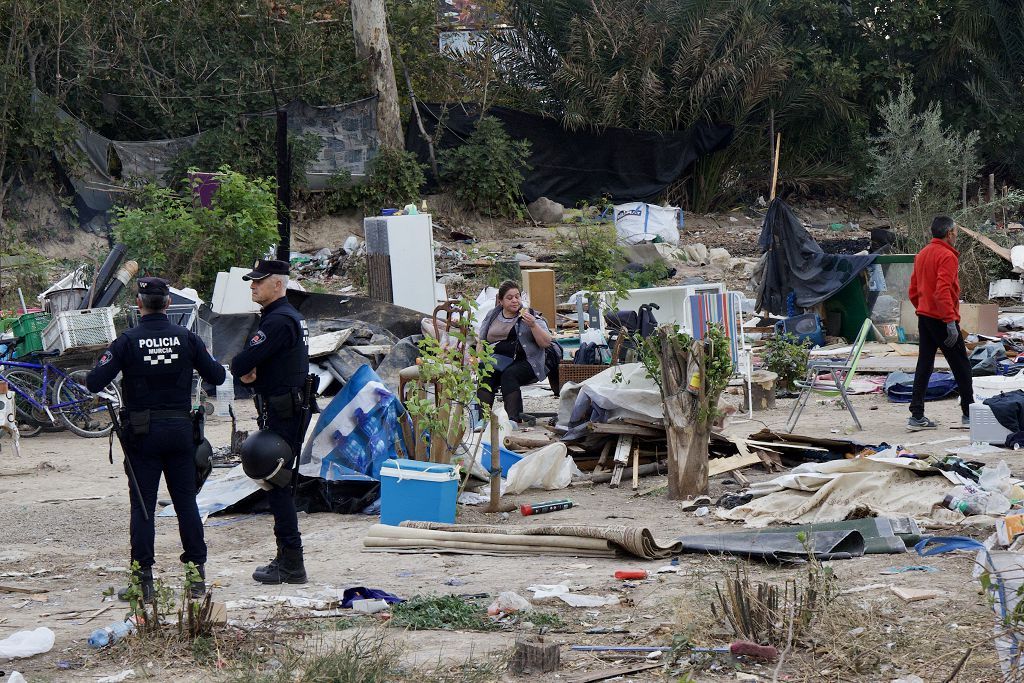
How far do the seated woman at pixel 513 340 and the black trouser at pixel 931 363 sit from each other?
298 centimetres

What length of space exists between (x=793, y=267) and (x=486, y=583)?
Answer: 34.6 feet

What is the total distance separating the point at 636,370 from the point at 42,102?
522 inches

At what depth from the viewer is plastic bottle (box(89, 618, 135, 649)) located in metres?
4.63

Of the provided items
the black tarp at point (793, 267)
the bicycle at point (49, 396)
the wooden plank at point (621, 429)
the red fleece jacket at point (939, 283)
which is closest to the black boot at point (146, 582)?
the wooden plank at point (621, 429)

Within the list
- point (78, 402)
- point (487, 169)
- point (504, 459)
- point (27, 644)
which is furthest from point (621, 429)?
point (487, 169)

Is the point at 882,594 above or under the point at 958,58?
under

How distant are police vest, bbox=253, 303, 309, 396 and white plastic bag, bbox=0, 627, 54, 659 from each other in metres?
1.55

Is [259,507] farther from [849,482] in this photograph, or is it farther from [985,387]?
[985,387]

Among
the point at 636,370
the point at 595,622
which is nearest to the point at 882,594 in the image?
the point at 595,622

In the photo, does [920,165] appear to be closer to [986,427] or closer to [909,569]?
[986,427]

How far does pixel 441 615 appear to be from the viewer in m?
4.99

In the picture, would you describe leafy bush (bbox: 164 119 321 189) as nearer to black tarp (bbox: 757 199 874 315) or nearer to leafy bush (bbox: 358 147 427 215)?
leafy bush (bbox: 358 147 427 215)

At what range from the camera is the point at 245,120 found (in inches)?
788

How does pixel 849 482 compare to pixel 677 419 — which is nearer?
pixel 849 482
